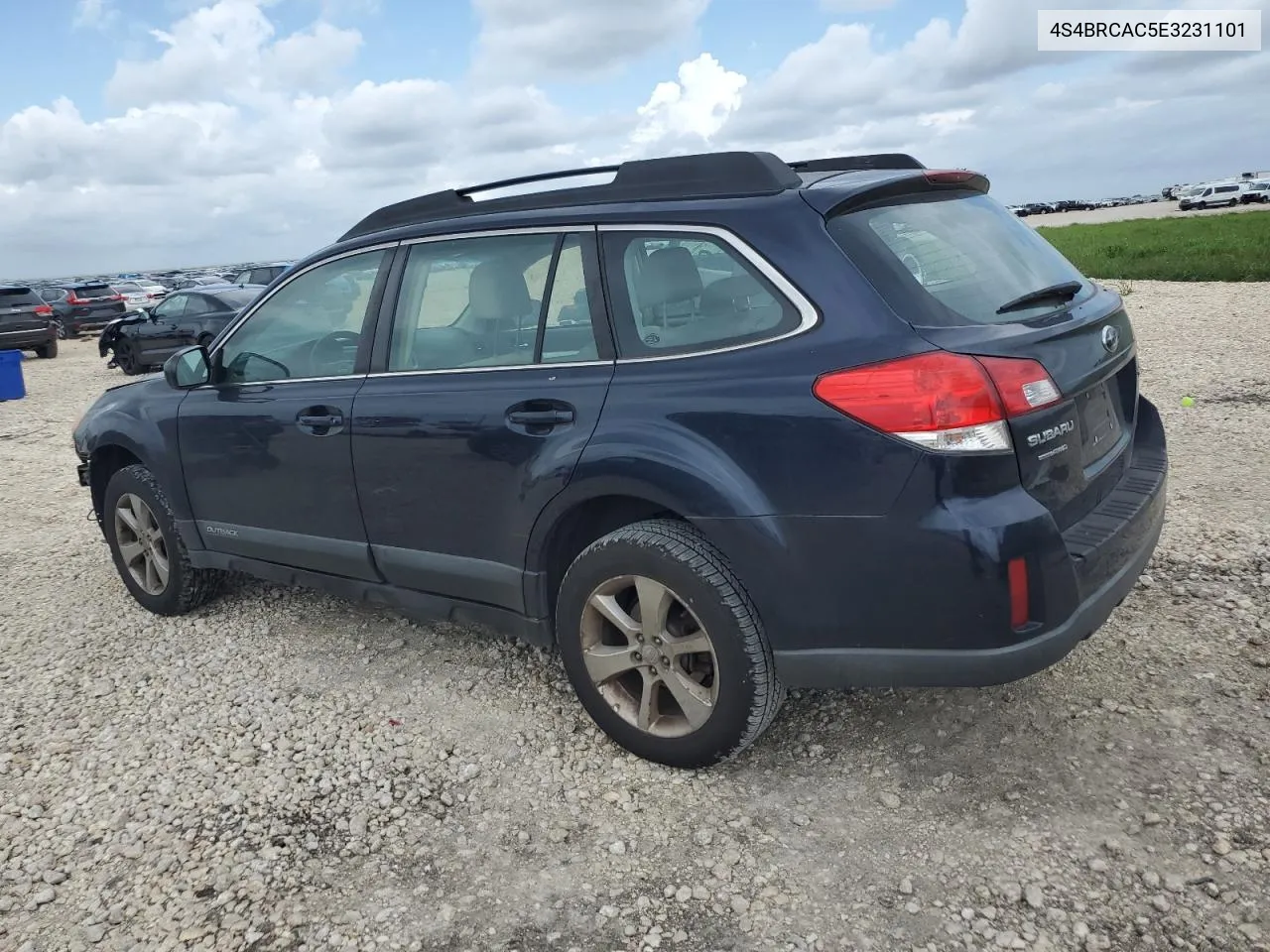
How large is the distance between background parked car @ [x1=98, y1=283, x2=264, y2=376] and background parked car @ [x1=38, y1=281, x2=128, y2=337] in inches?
461

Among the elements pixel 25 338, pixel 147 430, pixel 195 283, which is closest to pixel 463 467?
pixel 147 430

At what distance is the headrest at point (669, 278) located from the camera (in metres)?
3.00

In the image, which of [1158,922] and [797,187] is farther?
[797,187]

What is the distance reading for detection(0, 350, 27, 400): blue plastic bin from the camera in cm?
1460

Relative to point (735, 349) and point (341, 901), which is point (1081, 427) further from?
point (341, 901)

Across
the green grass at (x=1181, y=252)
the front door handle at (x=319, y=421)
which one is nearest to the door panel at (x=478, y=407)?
the front door handle at (x=319, y=421)

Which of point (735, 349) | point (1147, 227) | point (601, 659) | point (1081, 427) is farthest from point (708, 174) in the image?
point (1147, 227)

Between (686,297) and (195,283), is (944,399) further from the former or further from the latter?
(195,283)

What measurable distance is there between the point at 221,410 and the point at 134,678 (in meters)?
1.21

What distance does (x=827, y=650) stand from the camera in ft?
9.06

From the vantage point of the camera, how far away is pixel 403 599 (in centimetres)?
380

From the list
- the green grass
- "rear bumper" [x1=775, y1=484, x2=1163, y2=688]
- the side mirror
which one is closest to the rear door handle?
"rear bumper" [x1=775, y1=484, x2=1163, y2=688]

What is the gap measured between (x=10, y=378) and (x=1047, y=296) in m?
15.8

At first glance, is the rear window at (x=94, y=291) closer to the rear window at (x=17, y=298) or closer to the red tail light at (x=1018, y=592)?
the rear window at (x=17, y=298)
